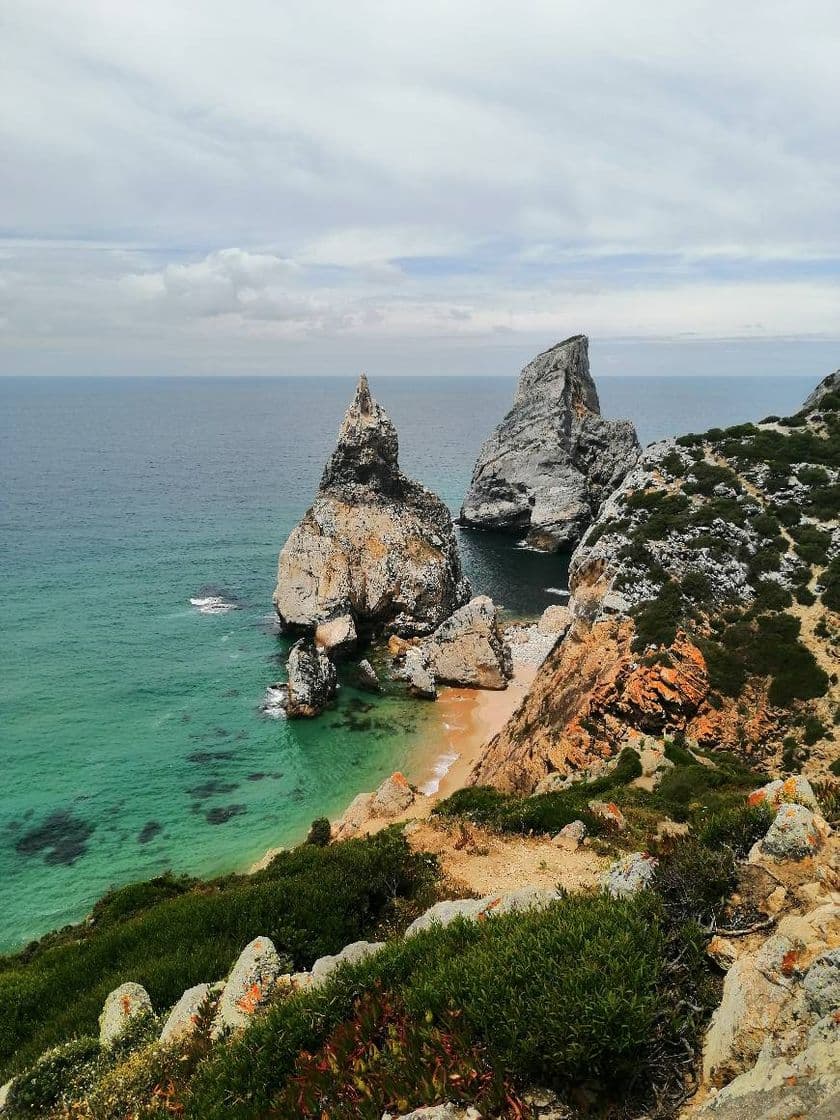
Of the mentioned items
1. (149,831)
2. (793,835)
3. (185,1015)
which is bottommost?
(149,831)

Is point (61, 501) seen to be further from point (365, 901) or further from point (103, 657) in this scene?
point (365, 901)

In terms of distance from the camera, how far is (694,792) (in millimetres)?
19953

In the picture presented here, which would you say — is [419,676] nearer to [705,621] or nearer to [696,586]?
[696,586]

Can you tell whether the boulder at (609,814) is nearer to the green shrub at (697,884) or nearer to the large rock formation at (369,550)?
the green shrub at (697,884)

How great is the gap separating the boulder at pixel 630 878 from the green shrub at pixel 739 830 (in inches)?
36.4

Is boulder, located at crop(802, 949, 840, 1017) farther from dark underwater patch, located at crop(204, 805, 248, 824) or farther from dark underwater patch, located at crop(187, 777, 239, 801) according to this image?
dark underwater patch, located at crop(187, 777, 239, 801)

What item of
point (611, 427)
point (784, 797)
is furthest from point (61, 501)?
point (784, 797)

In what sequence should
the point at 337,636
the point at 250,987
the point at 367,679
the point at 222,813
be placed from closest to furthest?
the point at 250,987 → the point at 222,813 → the point at 367,679 → the point at 337,636

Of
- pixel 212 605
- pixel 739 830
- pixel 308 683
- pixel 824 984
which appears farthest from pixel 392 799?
pixel 212 605

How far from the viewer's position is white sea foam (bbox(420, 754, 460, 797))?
34.9 m

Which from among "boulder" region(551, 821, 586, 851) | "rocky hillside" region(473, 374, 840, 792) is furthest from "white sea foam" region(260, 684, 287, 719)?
"boulder" region(551, 821, 586, 851)

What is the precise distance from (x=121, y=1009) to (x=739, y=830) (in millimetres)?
10372

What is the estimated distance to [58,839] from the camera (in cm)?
3131

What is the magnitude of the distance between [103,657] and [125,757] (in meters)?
13.4
